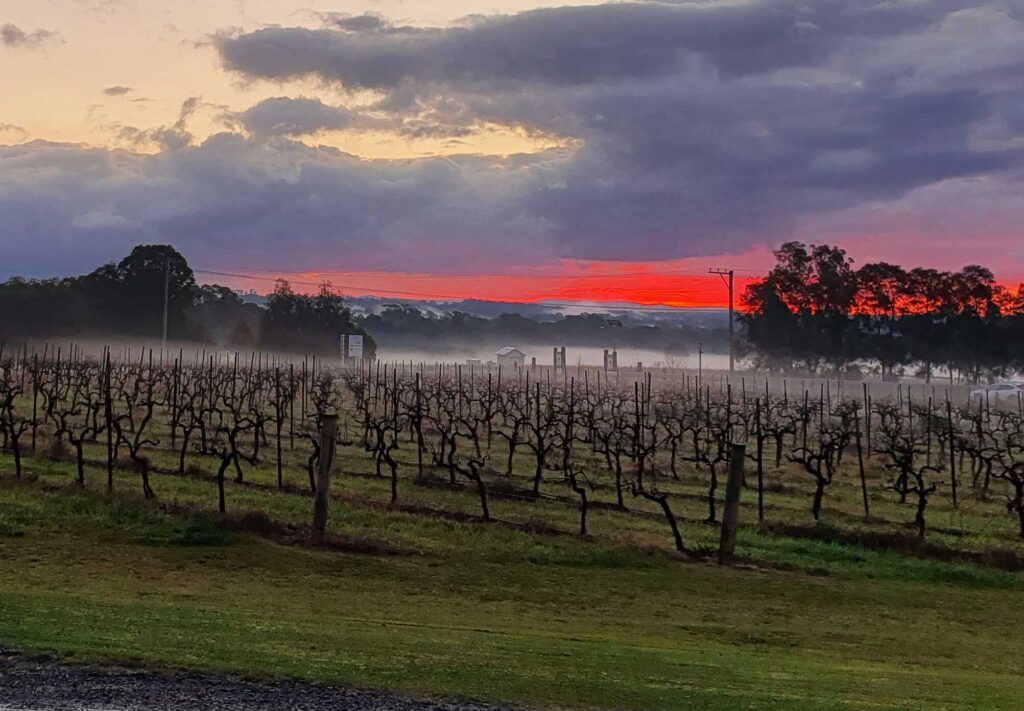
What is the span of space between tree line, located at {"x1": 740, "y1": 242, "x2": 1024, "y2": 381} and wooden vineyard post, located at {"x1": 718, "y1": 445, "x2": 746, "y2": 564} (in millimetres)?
56410

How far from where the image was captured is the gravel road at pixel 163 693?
6.95 metres

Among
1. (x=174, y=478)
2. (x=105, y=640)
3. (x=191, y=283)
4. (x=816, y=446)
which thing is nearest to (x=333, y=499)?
(x=174, y=478)

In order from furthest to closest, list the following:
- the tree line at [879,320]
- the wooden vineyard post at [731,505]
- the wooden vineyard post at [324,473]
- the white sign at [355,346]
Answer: the white sign at [355,346], the tree line at [879,320], the wooden vineyard post at [731,505], the wooden vineyard post at [324,473]

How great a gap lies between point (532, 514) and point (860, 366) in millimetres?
58869

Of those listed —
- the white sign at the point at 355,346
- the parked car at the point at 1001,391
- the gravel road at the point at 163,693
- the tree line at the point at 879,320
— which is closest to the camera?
the gravel road at the point at 163,693

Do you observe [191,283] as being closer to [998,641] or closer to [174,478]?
[174,478]

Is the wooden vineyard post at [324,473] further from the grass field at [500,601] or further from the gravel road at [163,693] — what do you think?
the gravel road at [163,693]

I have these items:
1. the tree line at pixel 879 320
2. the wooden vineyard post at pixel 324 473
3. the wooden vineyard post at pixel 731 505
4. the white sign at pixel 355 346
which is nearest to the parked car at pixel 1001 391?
the tree line at pixel 879 320

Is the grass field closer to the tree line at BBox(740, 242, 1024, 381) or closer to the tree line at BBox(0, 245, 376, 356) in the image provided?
the tree line at BBox(740, 242, 1024, 381)

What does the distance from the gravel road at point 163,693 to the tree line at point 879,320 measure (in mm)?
67051

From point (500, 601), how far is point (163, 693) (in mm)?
6816

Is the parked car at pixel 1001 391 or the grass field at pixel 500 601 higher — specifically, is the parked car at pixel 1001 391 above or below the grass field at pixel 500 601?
above

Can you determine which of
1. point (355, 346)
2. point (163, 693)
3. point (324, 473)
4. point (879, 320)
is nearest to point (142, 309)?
point (355, 346)

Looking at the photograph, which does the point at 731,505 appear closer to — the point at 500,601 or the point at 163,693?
the point at 500,601
